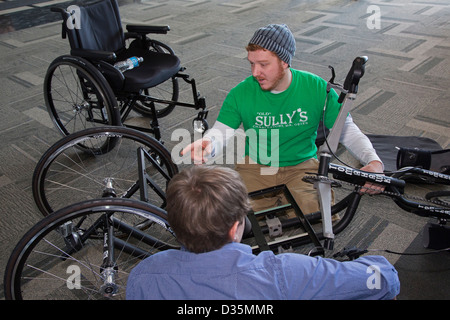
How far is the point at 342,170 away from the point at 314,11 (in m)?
3.95

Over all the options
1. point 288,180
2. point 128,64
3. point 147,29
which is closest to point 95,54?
point 128,64

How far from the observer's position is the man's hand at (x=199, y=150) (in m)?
1.37

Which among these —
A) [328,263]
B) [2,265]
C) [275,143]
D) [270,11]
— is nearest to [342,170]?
[275,143]

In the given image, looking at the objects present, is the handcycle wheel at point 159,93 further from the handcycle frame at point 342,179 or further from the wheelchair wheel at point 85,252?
the handcycle frame at point 342,179

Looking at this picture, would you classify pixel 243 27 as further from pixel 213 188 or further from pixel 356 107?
pixel 213 188

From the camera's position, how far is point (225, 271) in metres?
0.78

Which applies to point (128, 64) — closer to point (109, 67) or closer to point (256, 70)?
point (109, 67)

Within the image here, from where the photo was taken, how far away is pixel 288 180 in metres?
1.71

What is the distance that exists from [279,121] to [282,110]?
45 mm

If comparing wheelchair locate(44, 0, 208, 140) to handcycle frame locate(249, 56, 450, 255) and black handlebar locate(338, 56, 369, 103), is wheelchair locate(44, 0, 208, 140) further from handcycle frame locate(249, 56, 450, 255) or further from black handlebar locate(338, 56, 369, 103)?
black handlebar locate(338, 56, 369, 103)

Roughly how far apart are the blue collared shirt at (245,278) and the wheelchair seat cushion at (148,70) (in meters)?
1.48

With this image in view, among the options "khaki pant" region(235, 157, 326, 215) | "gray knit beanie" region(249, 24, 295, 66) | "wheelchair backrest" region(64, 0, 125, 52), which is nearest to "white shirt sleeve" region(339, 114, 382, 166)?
"khaki pant" region(235, 157, 326, 215)

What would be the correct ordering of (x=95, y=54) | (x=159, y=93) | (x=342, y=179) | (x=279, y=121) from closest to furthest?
(x=342, y=179), (x=279, y=121), (x=95, y=54), (x=159, y=93)

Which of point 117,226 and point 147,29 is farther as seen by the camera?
point 147,29
